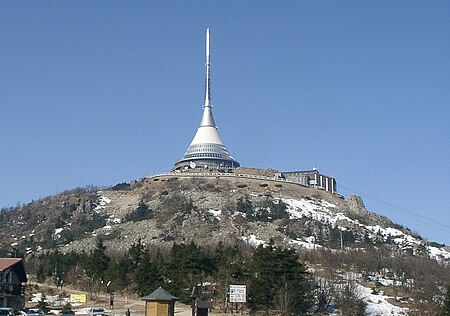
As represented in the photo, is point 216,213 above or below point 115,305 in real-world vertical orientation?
above

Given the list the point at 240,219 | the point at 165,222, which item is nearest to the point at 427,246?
the point at 240,219

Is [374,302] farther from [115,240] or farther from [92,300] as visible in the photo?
[115,240]

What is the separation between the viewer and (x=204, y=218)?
84.6 m

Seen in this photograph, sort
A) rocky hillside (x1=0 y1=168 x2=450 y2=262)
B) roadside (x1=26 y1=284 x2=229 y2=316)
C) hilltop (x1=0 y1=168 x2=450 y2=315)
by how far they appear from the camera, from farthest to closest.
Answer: rocky hillside (x1=0 y1=168 x2=450 y2=262)
hilltop (x1=0 y1=168 x2=450 y2=315)
roadside (x1=26 y1=284 x2=229 y2=316)

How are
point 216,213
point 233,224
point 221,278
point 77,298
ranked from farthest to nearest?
1. point 216,213
2. point 233,224
3. point 77,298
4. point 221,278

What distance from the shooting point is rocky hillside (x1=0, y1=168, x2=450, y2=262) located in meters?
79.8

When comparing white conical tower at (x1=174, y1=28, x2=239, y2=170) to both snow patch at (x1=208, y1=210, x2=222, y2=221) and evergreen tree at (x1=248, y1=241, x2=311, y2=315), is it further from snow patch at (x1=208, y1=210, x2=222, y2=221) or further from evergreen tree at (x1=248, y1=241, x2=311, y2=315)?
evergreen tree at (x1=248, y1=241, x2=311, y2=315)

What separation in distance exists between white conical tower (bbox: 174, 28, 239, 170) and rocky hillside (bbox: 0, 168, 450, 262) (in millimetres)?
5988

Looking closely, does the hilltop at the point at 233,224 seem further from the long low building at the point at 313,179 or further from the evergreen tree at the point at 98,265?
the evergreen tree at the point at 98,265

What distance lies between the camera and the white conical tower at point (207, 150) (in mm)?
111500

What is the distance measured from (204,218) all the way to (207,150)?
28.7m

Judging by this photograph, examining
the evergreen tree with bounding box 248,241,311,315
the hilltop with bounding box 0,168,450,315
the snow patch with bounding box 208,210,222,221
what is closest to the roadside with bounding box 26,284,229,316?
the evergreen tree with bounding box 248,241,311,315

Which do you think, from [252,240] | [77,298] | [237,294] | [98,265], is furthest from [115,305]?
[252,240]

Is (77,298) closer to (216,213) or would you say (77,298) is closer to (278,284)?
(278,284)
